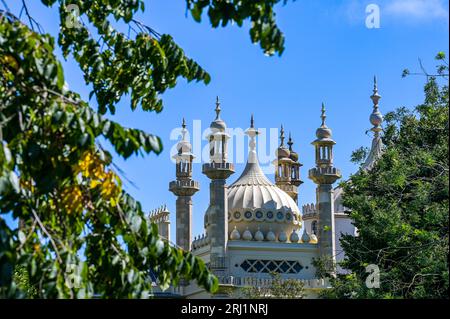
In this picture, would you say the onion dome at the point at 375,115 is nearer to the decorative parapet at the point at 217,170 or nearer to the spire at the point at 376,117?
the spire at the point at 376,117

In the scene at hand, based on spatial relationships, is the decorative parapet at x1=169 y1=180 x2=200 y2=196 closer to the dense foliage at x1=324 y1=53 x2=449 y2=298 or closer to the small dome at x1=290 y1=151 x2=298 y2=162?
the small dome at x1=290 y1=151 x2=298 y2=162

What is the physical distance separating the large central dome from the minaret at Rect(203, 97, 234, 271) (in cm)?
93

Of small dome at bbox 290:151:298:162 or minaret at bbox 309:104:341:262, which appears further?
small dome at bbox 290:151:298:162

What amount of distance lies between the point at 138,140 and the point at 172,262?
1.53 m

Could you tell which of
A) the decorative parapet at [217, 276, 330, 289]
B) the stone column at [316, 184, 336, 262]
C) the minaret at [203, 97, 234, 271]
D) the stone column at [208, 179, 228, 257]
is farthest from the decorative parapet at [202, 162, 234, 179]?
the stone column at [316, 184, 336, 262]

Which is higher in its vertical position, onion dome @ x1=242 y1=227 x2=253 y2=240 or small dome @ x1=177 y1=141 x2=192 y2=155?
small dome @ x1=177 y1=141 x2=192 y2=155

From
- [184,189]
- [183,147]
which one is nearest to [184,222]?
[184,189]

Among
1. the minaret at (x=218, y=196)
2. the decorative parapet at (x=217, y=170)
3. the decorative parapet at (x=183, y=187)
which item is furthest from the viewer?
the decorative parapet at (x=183, y=187)

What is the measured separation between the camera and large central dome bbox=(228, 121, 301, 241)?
42656 mm

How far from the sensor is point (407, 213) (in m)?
24.1

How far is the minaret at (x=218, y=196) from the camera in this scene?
41.3 metres

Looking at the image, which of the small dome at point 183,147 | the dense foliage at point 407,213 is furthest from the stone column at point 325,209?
the dense foliage at point 407,213

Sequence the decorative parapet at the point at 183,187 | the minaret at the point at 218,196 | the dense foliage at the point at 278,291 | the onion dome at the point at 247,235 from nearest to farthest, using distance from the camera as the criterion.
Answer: the dense foliage at the point at 278,291
the minaret at the point at 218,196
the onion dome at the point at 247,235
the decorative parapet at the point at 183,187
